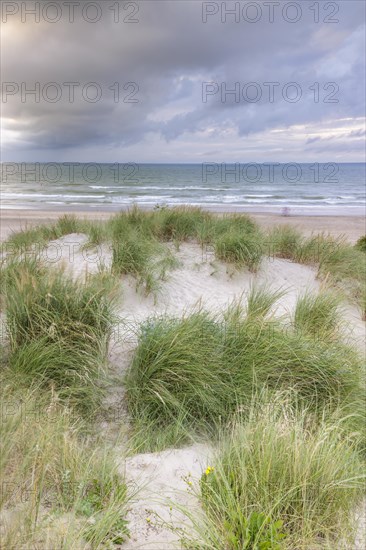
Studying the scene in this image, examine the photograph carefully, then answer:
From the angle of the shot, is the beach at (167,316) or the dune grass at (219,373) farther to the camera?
the dune grass at (219,373)

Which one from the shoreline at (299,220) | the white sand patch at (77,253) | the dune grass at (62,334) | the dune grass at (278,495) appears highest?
the shoreline at (299,220)

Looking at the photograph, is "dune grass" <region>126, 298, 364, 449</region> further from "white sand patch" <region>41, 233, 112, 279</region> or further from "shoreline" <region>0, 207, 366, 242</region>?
"shoreline" <region>0, 207, 366, 242</region>

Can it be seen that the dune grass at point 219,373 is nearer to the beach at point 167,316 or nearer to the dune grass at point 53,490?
the beach at point 167,316

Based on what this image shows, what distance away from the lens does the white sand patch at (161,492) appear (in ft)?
7.25

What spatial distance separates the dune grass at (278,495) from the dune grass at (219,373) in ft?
2.29

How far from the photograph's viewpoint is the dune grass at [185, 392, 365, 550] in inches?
81.0

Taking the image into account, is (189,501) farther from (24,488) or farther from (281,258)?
(281,258)

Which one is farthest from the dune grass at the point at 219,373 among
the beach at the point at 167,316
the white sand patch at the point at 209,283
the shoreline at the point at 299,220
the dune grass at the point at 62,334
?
the shoreline at the point at 299,220

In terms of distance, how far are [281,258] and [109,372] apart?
542 cm

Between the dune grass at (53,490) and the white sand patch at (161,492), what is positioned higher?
the dune grass at (53,490)

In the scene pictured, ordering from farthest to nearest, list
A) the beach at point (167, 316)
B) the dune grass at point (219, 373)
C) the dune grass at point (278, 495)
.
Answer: the dune grass at point (219, 373)
the beach at point (167, 316)
the dune grass at point (278, 495)

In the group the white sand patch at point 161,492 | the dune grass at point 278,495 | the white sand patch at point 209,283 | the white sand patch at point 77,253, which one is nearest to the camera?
the dune grass at point 278,495

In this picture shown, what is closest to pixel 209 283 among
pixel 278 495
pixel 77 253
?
pixel 77 253

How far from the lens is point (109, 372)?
390 cm
